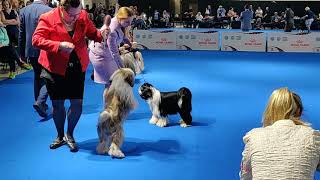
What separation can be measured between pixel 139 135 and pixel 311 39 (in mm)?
10902

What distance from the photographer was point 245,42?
15133mm

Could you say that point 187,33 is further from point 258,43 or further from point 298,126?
point 298,126

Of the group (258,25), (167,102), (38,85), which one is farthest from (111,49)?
(258,25)

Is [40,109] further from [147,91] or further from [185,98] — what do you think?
[185,98]

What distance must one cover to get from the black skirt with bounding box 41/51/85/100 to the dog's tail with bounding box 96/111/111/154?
0.41 metres

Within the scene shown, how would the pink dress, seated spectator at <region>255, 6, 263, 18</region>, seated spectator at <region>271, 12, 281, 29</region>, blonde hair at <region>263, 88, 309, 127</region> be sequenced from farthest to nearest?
seated spectator at <region>255, 6, 263, 18</region>
seated spectator at <region>271, 12, 281, 29</region>
the pink dress
blonde hair at <region>263, 88, 309, 127</region>

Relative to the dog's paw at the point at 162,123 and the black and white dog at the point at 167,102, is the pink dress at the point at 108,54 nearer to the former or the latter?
the black and white dog at the point at 167,102

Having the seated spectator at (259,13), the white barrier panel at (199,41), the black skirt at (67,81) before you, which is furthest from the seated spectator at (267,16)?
the black skirt at (67,81)

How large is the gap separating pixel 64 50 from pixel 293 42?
1194 centimetres

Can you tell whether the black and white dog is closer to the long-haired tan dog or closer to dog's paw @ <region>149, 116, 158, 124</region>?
dog's paw @ <region>149, 116, 158, 124</region>

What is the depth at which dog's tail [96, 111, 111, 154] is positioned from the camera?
14.7ft

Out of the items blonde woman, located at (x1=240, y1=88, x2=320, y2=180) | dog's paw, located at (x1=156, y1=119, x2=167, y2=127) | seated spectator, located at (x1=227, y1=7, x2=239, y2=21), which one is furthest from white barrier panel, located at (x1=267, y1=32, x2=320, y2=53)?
blonde woman, located at (x1=240, y1=88, x2=320, y2=180)

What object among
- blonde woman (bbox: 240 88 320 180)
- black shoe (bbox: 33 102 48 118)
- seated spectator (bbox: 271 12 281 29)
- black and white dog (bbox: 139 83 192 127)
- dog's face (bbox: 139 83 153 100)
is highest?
seated spectator (bbox: 271 12 281 29)

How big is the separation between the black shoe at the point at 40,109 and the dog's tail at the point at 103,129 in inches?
67.4
